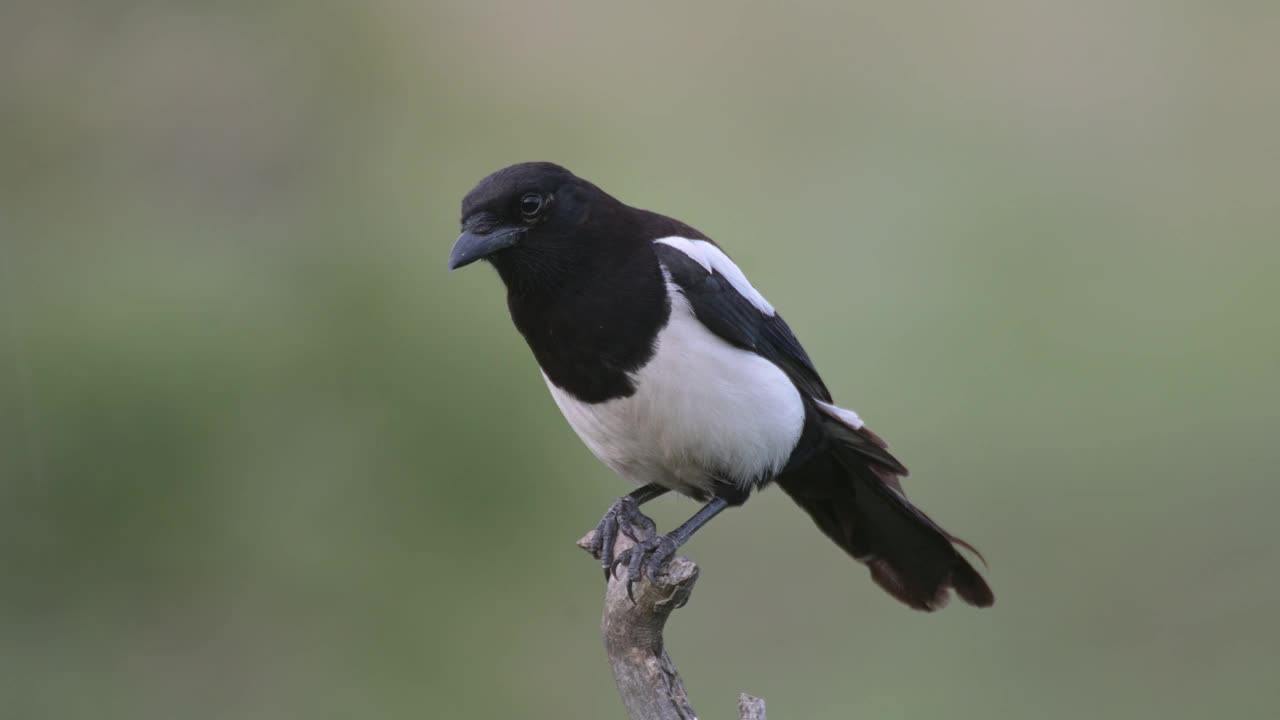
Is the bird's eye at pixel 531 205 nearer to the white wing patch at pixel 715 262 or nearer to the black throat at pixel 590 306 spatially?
the black throat at pixel 590 306

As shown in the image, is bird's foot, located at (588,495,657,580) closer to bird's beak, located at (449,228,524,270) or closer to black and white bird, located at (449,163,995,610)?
black and white bird, located at (449,163,995,610)

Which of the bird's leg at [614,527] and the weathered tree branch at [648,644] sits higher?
the bird's leg at [614,527]

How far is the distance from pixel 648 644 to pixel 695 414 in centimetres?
43

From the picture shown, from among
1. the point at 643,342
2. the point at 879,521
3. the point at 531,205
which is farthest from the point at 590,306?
the point at 879,521

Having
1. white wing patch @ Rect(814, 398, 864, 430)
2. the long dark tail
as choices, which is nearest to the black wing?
white wing patch @ Rect(814, 398, 864, 430)

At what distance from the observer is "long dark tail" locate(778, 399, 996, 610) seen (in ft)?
9.88

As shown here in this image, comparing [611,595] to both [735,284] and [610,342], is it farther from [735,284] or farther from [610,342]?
[735,284]

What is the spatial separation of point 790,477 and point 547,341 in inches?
28.5

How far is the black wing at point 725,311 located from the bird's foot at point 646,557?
1.35 feet

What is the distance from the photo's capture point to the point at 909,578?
3162mm

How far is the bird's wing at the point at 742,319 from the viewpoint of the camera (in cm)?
269

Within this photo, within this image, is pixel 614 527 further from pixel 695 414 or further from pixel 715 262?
pixel 715 262

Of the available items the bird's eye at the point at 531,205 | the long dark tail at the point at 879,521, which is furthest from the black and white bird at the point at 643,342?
the long dark tail at the point at 879,521

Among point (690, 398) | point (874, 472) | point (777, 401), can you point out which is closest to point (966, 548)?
point (874, 472)
